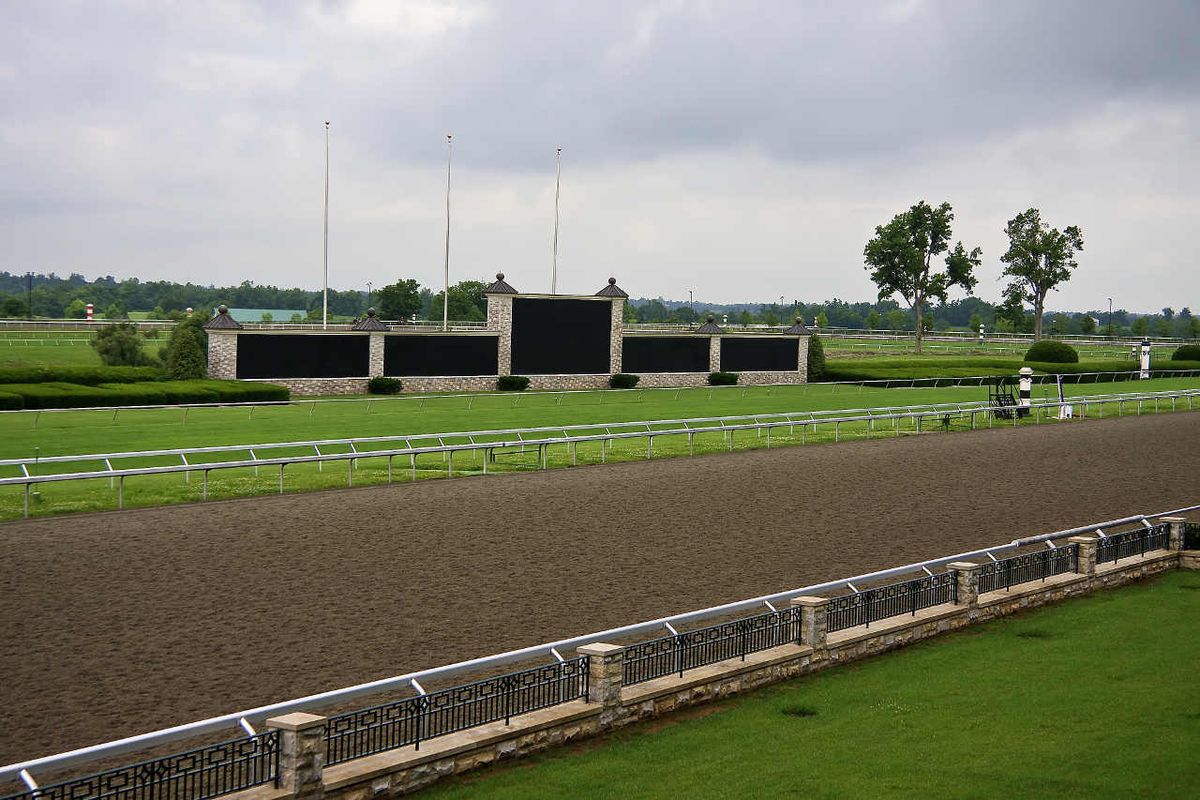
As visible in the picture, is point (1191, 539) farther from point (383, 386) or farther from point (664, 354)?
point (664, 354)

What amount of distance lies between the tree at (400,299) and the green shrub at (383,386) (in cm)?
4538

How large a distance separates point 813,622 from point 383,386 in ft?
95.8

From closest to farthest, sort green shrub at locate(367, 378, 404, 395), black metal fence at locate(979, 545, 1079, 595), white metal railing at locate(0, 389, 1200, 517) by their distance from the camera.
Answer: black metal fence at locate(979, 545, 1079, 595)
white metal railing at locate(0, 389, 1200, 517)
green shrub at locate(367, 378, 404, 395)

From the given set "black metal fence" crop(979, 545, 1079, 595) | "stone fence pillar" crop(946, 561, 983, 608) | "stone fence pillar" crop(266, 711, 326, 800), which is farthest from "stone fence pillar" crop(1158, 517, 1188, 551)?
"stone fence pillar" crop(266, 711, 326, 800)

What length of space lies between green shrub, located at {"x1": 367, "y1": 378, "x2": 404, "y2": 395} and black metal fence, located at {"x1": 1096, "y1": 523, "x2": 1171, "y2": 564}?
87.6 feet

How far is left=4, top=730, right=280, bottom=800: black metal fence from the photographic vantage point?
700 cm

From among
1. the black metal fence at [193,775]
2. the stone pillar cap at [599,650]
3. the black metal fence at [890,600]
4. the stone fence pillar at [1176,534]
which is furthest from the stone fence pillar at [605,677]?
the stone fence pillar at [1176,534]

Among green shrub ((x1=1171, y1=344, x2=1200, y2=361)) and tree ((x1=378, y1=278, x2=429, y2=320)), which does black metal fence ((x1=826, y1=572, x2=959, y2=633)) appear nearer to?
green shrub ((x1=1171, y1=344, x2=1200, y2=361))

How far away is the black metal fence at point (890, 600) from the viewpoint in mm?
11539

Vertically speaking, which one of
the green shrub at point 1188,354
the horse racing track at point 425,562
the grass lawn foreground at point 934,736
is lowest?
the grass lawn foreground at point 934,736

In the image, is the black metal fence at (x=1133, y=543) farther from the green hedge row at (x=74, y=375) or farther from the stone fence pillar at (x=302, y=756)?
the green hedge row at (x=74, y=375)

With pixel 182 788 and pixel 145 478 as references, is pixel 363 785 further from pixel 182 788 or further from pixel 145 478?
pixel 145 478

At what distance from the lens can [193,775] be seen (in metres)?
7.32

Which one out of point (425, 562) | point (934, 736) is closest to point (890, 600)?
point (934, 736)
